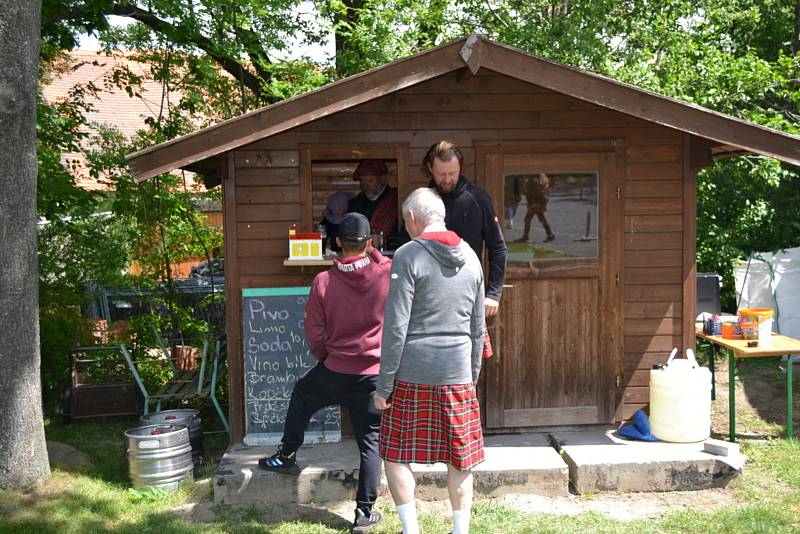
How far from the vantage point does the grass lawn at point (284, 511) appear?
4.39 meters

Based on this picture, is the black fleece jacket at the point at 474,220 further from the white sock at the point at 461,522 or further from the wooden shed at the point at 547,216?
the white sock at the point at 461,522

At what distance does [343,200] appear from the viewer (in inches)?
232

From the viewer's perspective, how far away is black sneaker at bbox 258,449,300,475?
15.6 feet

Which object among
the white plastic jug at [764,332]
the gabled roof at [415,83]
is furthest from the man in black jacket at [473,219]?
the white plastic jug at [764,332]

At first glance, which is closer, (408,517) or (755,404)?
(408,517)

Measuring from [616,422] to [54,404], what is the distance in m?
5.81

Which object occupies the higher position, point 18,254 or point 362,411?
point 18,254

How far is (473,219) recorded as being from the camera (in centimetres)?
484

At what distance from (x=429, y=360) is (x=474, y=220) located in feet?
5.05

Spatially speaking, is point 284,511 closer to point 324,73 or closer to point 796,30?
point 324,73

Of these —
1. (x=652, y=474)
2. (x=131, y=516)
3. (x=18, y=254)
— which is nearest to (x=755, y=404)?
(x=652, y=474)

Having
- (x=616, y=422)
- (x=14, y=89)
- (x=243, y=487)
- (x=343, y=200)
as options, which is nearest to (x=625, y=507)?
(x=616, y=422)

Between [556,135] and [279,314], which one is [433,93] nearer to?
[556,135]

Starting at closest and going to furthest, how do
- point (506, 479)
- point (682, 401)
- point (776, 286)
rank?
1. point (506, 479)
2. point (682, 401)
3. point (776, 286)
